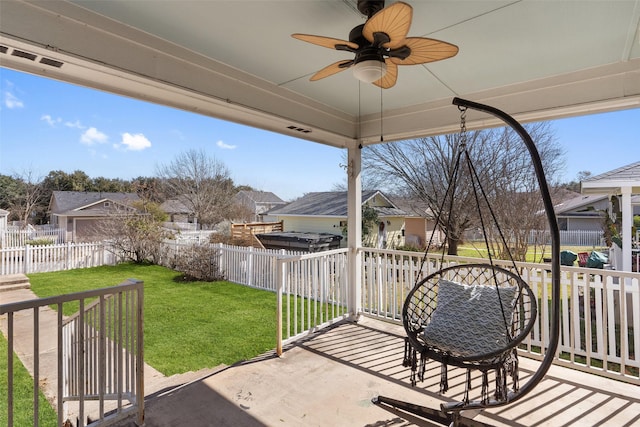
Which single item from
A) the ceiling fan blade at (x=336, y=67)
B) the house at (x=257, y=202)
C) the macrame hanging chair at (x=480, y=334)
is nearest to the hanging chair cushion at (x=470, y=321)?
the macrame hanging chair at (x=480, y=334)

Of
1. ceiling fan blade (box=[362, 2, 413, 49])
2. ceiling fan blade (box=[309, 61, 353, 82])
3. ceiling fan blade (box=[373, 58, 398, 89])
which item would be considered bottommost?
ceiling fan blade (box=[362, 2, 413, 49])

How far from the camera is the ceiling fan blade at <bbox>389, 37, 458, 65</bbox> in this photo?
63.0 inches

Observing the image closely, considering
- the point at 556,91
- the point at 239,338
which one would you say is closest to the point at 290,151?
the point at 239,338

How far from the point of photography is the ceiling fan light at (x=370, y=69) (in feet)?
5.66

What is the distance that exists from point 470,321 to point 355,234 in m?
2.17

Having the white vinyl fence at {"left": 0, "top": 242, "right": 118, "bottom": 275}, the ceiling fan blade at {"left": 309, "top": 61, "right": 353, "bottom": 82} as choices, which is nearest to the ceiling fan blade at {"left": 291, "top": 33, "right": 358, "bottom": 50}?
the ceiling fan blade at {"left": 309, "top": 61, "right": 353, "bottom": 82}

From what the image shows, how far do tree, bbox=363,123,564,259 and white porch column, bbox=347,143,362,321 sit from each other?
78.4 inches

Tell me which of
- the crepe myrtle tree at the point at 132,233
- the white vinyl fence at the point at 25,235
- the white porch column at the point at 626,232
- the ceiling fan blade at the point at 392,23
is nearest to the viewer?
the ceiling fan blade at the point at 392,23

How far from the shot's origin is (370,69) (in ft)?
5.70

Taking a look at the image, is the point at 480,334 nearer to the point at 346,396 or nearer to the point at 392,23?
the point at 346,396

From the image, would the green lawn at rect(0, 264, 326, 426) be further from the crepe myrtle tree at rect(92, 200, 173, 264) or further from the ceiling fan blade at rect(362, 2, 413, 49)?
the ceiling fan blade at rect(362, 2, 413, 49)

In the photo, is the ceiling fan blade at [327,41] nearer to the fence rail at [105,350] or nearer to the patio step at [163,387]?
the fence rail at [105,350]

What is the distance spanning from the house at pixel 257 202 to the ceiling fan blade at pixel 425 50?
1323 centimetres

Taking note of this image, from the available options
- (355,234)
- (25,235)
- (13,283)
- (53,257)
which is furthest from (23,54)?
(53,257)
